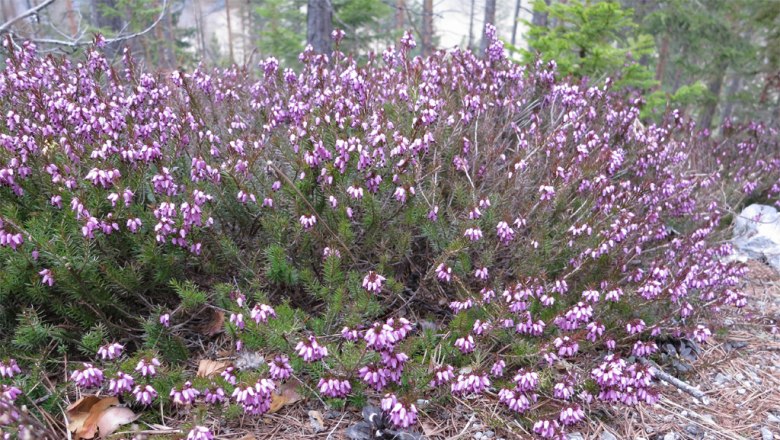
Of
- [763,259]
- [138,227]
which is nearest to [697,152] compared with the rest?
[763,259]

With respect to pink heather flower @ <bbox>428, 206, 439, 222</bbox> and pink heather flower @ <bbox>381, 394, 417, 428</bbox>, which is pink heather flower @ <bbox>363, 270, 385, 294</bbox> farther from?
pink heather flower @ <bbox>428, 206, 439, 222</bbox>

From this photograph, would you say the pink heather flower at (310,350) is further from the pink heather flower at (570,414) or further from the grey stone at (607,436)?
the grey stone at (607,436)

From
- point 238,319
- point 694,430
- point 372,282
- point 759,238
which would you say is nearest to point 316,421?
point 238,319

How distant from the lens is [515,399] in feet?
9.02

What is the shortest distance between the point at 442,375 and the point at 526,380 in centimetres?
45

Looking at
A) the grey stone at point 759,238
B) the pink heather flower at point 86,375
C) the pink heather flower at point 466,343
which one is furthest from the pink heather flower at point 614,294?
the grey stone at point 759,238

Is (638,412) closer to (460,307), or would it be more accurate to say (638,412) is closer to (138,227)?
(460,307)

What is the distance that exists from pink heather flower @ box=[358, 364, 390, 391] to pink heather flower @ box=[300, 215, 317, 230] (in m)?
0.89

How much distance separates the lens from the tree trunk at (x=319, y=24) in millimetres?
8703

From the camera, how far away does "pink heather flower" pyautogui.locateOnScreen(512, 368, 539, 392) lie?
2734 mm

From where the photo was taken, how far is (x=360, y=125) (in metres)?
3.57

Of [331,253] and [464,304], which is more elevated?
[331,253]

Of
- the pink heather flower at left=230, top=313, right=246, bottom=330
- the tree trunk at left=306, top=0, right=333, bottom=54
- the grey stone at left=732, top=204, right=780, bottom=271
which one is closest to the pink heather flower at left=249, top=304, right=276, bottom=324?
the pink heather flower at left=230, top=313, right=246, bottom=330

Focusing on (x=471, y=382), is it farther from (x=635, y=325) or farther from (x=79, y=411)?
(x=79, y=411)
